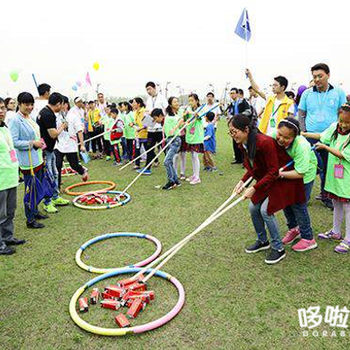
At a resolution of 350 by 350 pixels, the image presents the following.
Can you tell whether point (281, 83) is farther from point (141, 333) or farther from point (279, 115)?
point (141, 333)

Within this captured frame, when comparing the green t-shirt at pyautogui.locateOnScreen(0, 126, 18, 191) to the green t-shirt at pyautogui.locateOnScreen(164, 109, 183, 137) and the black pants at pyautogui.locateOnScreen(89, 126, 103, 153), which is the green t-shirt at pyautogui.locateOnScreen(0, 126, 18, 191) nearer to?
the green t-shirt at pyautogui.locateOnScreen(164, 109, 183, 137)

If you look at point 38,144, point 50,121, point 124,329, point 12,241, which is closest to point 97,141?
point 50,121

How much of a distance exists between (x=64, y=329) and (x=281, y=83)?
216 inches

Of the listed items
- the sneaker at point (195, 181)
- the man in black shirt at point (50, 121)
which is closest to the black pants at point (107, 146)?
the sneaker at point (195, 181)

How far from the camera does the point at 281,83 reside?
6.09 meters

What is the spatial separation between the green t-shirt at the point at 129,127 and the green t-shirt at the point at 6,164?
233 inches

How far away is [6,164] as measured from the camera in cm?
443

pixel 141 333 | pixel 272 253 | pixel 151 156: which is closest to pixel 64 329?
pixel 141 333

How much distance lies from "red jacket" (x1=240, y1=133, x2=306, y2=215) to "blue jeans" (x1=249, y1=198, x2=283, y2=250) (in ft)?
0.29

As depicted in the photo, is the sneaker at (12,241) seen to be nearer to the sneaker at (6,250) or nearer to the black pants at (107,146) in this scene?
the sneaker at (6,250)

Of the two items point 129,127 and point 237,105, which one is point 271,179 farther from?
point 129,127

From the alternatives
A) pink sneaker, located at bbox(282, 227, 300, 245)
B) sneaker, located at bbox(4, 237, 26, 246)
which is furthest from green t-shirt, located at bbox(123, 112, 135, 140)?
pink sneaker, located at bbox(282, 227, 300, 245)

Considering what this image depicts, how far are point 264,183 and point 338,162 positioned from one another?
1294 mm

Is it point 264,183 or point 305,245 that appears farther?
point 305,245
